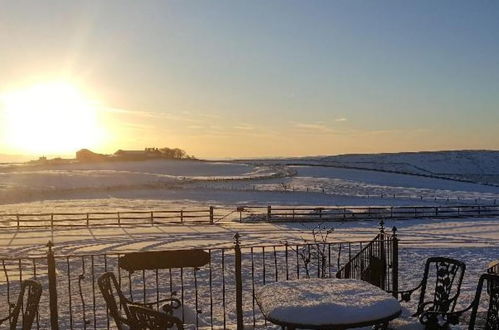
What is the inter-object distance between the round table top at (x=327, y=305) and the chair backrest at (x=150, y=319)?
953 millimetres

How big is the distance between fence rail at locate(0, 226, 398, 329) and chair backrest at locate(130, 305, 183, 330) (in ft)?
5.27

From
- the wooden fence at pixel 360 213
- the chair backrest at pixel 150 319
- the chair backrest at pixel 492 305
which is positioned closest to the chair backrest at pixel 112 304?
the chair backrest at pixel 150 319

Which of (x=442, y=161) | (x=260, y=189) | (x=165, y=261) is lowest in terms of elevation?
(x=260, y=189)

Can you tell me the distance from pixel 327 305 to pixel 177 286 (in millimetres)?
8745

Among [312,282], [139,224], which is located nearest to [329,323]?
[312,282]

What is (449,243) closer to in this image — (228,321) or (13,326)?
(228,321)

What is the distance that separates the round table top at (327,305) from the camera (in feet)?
15.5

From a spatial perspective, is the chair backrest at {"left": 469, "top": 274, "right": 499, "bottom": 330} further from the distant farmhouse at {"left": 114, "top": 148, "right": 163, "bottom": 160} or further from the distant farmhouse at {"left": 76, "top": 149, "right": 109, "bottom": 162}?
the distant farmhouse at {"left": 76, "top": 149, "right": 109, "bottom": 162}

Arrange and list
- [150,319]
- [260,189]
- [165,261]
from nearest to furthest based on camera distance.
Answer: [150,319] → [165,261] → [260,189]

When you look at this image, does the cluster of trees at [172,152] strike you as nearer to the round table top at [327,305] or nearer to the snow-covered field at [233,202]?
the snow-covered field at [233,202]

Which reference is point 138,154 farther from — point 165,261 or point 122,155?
point 165,261

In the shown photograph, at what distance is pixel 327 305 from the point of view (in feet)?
16.4

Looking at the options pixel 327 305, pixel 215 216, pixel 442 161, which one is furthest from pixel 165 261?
pixel 442 161

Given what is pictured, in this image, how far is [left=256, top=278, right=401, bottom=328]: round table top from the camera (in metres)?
4.73
